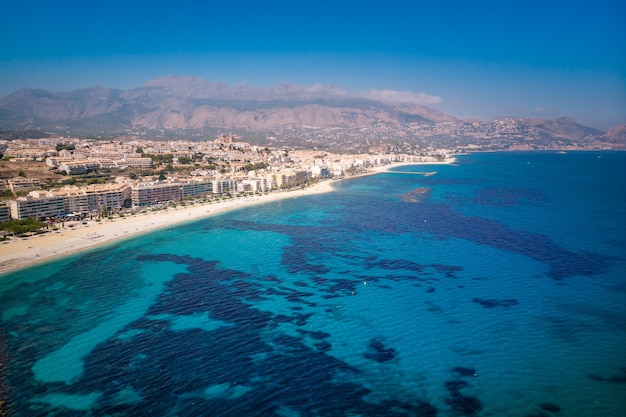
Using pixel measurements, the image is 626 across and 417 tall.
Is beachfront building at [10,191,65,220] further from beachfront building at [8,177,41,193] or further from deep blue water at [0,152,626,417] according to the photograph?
deep blue water at [0,152,626,417]

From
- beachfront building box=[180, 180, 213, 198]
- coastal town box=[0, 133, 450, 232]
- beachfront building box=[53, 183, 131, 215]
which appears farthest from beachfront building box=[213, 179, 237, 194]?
beachfront building box=[53, 183, 131, 215]

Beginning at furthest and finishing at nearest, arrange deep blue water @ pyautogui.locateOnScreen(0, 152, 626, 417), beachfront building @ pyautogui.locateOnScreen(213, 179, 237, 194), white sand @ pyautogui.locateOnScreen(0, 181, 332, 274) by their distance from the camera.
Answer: beachfront building @ pyautogui.locateOnScreen(213, 179, 237, 194) < white sand @ pyautogui.locateOnScreen(0, 181, 332, 274) < deep blue water @ pyautogui.locateOnScreen(0, 152, 626, 417)

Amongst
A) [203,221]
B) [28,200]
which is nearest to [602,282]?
[203,221]

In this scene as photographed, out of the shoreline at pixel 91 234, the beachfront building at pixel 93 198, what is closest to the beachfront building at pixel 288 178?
the shoreline at pixel 91 234

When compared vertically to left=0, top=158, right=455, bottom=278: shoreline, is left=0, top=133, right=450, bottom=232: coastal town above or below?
above

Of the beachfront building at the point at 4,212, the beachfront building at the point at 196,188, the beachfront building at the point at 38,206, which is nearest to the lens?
the beachfront building at the point at 4,212

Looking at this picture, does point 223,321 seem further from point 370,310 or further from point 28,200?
point 28,200

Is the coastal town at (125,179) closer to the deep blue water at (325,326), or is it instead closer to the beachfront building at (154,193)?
the beachfront building at (154,193)
